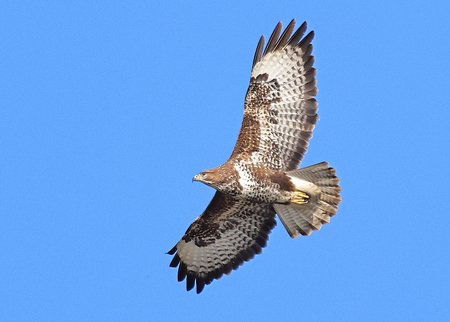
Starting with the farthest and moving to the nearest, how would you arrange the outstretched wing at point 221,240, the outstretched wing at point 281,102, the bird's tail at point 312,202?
the outstretched wing at point 221,240, the outstretched wing at point 281,102, the bird's tail at point 312,202

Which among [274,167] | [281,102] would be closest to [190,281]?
[274,167]

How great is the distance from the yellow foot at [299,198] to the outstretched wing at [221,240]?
0.93m

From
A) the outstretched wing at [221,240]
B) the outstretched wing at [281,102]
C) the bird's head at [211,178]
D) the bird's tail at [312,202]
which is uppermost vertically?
the outstretched wing at [281,102]

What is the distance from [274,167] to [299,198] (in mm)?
628

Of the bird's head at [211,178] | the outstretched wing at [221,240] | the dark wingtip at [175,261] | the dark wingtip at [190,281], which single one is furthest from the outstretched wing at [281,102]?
the dark wingtip at [190,281]

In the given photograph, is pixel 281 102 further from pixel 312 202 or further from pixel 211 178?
pixel 211 178

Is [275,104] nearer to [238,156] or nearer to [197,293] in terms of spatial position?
[238,156]

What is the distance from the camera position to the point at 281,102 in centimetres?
1362

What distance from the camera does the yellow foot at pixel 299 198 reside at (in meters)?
13.2

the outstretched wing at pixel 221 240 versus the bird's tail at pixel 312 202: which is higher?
the outstretched wing at pixel 221 240

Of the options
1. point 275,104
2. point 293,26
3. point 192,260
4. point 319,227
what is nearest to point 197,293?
point 192,260

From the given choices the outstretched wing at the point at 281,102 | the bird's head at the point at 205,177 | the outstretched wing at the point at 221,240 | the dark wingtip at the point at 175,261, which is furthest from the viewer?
the dark wingtip at the point at 175,261

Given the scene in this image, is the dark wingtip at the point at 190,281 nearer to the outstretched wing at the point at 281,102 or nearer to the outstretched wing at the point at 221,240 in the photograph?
the outstretched wing at the point at 221,240

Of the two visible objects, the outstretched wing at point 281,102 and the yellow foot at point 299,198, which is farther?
the outstretched wing at point 281,102
